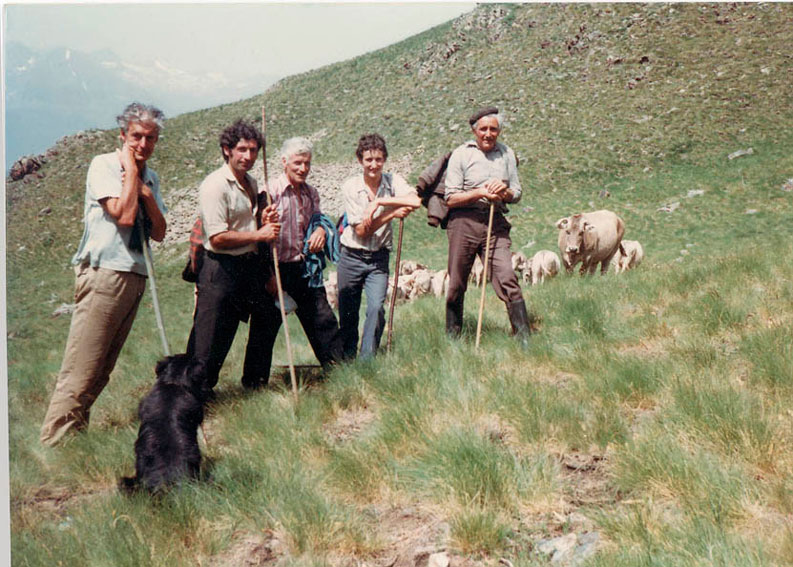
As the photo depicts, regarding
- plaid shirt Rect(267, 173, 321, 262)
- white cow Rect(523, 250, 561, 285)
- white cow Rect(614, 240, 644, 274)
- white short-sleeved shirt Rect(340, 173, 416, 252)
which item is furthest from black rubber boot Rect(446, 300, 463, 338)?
white cow Rect(614, 240, 644, 274)

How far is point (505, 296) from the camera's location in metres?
5.93

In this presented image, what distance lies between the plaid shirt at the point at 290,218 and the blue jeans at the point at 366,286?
20.3 inches

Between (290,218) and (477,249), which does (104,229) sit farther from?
(477,249)

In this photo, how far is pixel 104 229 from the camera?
438cm

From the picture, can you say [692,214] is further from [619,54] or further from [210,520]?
[210,520]

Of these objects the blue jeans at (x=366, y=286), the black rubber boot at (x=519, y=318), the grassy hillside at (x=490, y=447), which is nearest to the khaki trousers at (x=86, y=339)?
the grassy hillside at (x=490, y=447)

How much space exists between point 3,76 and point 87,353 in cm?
207

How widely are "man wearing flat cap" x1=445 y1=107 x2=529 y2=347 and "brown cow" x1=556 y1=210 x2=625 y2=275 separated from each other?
5262 mm

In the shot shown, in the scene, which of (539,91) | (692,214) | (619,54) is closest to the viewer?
(692,214)

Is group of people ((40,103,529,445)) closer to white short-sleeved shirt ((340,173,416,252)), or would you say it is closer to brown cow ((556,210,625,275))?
white short-sleeved shirt ((340,173,416,252))

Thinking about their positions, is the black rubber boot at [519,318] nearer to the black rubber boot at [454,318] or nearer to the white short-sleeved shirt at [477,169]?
the black rubber boot at [454,318]

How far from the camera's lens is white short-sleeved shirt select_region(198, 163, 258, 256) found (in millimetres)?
4621

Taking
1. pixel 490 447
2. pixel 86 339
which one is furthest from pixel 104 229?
pixel 490 447

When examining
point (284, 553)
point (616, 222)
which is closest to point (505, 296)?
point (284, 553)
